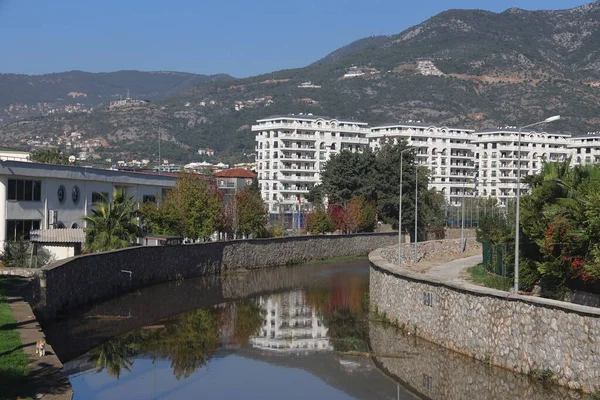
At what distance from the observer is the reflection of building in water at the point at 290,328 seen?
3183cm

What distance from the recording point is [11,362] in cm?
2042

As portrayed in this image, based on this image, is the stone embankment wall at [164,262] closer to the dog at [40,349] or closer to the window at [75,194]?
the window at [75,194]

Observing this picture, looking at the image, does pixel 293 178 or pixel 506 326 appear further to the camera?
pixel 293 178

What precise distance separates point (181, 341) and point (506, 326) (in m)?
11.9

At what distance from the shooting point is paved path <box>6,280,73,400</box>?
61.4ft

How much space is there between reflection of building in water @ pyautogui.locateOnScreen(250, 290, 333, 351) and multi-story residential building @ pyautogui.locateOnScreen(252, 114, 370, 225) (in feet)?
304

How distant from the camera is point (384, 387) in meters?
25.0

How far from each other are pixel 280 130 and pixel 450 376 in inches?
4512

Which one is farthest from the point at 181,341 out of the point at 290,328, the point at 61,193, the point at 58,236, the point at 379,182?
the point at 379,182

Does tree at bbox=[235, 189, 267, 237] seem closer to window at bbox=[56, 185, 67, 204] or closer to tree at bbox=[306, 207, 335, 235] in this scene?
tree at bbox=[306, 207, 335, 235]

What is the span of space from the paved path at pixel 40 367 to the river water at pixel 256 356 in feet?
4.81

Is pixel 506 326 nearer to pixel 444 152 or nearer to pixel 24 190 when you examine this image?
pixel 24 190

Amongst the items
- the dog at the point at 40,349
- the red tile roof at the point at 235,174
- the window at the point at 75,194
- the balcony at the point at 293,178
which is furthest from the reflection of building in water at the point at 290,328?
the red tile roof at the point at 235,174

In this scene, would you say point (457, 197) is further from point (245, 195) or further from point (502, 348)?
point (502, 348)
